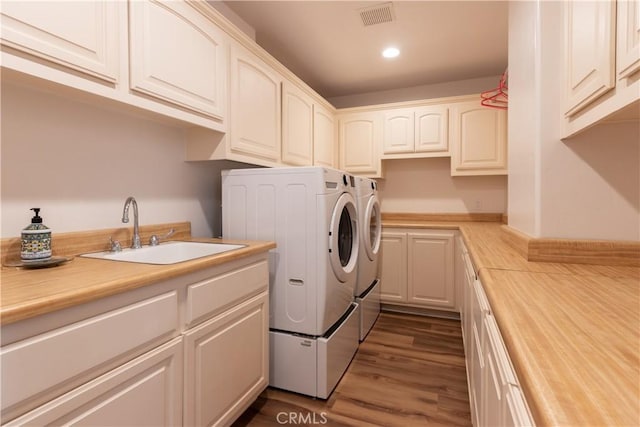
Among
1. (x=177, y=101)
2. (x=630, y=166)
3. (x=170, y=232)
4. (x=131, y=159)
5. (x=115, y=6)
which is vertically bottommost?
(x=170, y=232)

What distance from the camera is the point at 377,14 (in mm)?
2207

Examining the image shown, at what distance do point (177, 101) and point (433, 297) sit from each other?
A: 268 centimetres

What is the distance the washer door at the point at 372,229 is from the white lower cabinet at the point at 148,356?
1.06 metres

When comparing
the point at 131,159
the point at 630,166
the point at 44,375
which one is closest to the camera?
the point at 44,375

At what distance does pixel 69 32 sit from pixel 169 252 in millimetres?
1066

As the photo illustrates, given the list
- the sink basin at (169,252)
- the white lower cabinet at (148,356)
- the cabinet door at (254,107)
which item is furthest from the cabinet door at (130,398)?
the cabinet door at (254,107)

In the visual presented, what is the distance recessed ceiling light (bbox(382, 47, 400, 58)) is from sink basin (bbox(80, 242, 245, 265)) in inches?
86.1

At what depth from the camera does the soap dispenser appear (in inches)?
43.7

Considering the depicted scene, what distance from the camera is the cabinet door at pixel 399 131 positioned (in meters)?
3.30

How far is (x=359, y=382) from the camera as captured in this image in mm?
1944

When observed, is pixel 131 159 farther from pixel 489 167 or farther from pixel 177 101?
pixel 489 167

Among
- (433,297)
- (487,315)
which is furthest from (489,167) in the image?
(487,315)

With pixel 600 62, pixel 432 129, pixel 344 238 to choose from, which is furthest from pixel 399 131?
pixel 600 62

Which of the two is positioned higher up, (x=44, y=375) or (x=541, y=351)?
(x=541, y=351)
